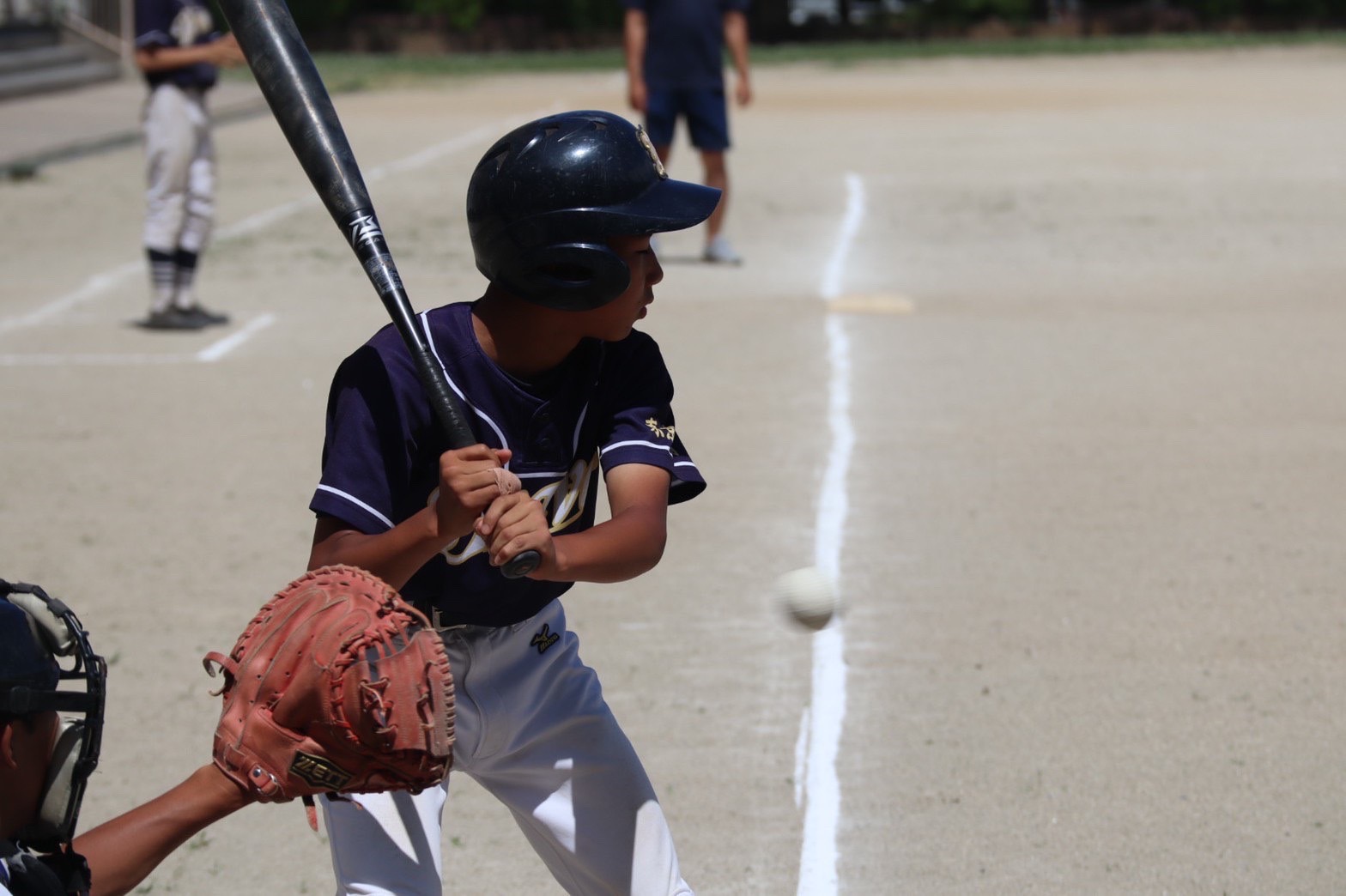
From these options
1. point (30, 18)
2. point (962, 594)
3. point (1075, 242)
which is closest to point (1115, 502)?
point (962, 594)

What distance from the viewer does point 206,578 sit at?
5.35 metres

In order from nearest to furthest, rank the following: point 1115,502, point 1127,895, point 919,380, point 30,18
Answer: point 1127,895
point 1115,502
point 919,380
point 30,18

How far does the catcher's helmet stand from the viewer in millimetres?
2426

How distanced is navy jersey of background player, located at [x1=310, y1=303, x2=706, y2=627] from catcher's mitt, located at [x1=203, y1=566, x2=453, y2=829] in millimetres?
281

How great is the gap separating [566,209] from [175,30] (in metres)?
6.84

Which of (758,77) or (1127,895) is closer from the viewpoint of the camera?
(1127,895)

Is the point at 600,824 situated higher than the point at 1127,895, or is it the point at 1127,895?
the point at 600,824

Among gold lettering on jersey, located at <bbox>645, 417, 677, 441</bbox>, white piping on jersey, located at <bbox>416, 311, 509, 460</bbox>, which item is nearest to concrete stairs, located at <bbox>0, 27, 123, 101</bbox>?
white piping on jersey, located at <bbox>416, 311, 509, 460</bbox>

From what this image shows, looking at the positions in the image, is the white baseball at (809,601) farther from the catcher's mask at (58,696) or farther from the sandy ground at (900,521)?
the catcher's mask at (58,696)

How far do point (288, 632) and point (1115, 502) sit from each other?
445 centimetres

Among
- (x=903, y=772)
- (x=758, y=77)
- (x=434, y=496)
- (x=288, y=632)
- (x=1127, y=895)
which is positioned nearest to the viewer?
(x=288, y=632)

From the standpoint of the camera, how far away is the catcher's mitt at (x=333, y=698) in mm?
2043

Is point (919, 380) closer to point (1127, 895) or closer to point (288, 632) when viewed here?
point (1127, 895)

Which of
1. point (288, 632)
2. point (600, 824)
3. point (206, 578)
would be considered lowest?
point (206, 578)
